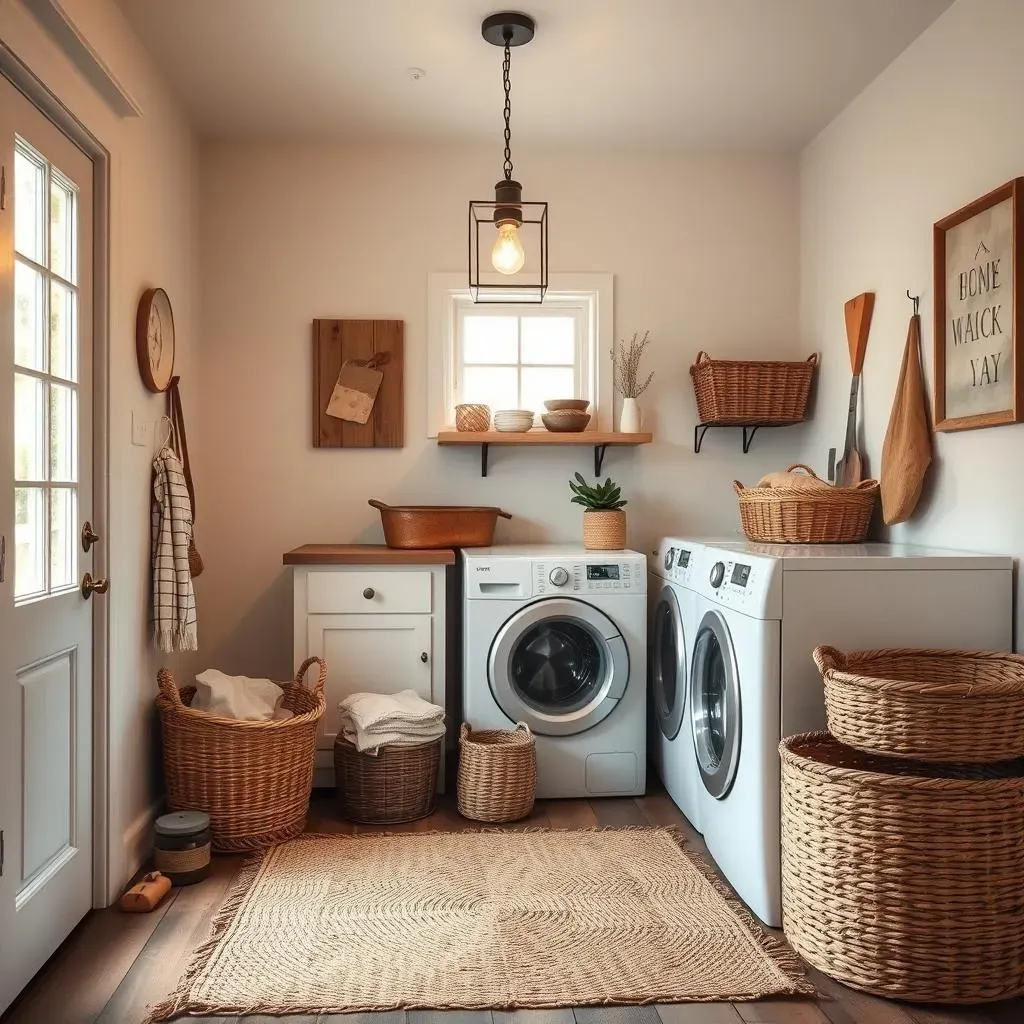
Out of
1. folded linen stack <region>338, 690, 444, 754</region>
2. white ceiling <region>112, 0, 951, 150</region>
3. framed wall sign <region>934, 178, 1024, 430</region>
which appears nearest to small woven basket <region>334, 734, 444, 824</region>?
folded linen stack <region>338, 690, 444, 754</region>

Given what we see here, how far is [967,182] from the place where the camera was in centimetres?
262

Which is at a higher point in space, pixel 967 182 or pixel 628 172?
pixel 628 172

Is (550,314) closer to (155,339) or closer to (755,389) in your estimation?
(755,389)

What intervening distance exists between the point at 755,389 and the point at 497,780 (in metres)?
1.72

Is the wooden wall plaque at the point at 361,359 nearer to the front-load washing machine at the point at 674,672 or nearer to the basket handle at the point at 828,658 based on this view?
the front-load washing machine at the point at 674,672

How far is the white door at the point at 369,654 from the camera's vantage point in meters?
3.29

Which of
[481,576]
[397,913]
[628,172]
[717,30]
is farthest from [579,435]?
[397,913]

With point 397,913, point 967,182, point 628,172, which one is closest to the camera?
point 397,913

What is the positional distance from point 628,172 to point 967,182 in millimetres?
1497

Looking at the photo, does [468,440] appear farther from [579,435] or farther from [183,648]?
[183,648]

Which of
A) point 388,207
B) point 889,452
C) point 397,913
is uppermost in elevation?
point 388,207

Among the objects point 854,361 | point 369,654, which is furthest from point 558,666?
point 854,361

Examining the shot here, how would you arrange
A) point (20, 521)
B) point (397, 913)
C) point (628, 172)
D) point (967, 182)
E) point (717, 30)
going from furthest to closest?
point (628, 172), point (717, 30), point (967, 182), point (397, 913), point (20, 521)

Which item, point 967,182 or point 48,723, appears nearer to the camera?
point 48,723
